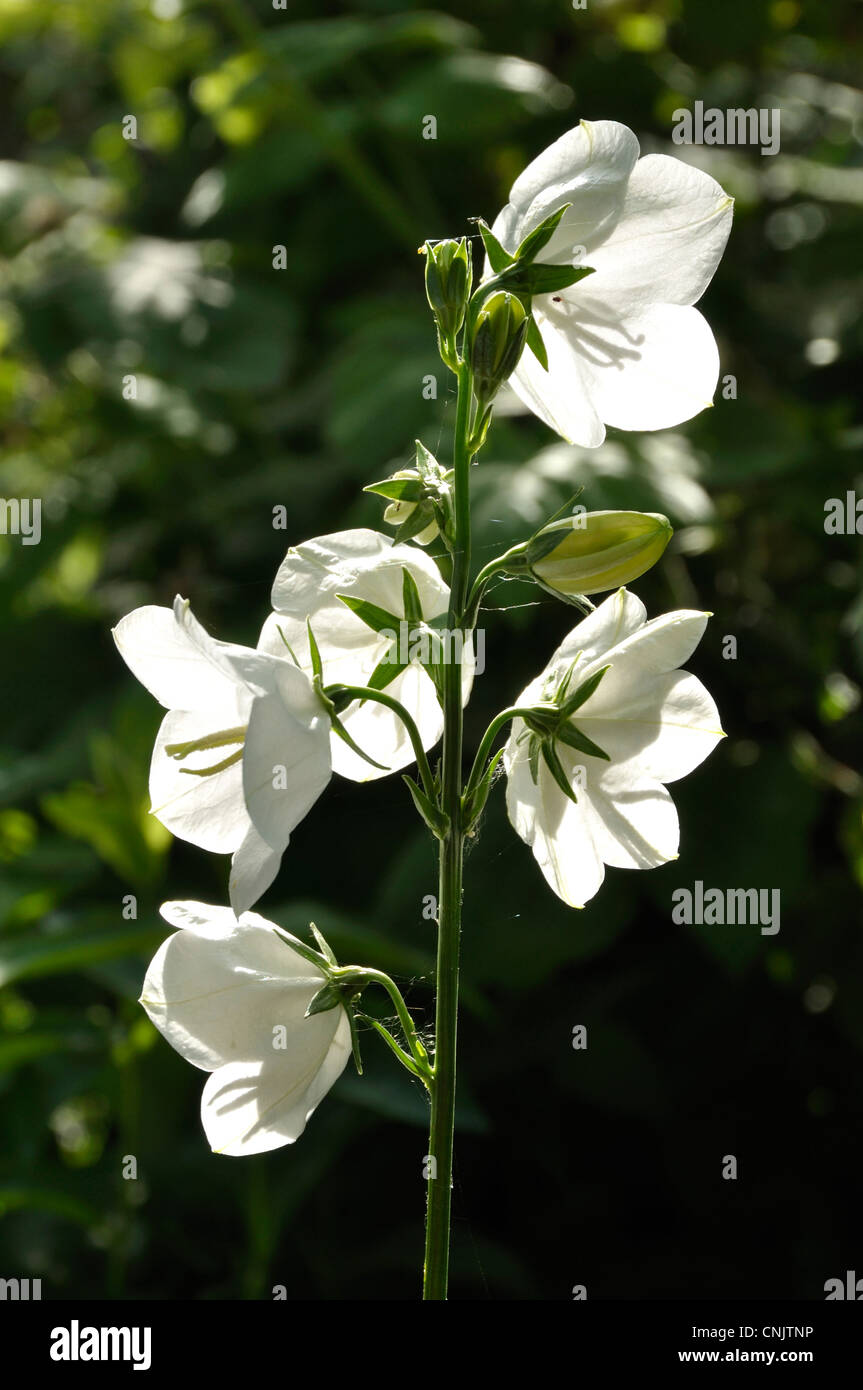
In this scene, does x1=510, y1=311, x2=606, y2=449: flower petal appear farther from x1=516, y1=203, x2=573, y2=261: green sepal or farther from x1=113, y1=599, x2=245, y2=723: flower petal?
x1=113, y1=599, x2=245, y2=723: flower petal

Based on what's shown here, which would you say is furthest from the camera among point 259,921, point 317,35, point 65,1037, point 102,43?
point 102,43

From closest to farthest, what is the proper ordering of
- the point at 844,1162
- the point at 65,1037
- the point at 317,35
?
1. the point at 65,1037
2. the point at 844,1162
3. the point at 317,35

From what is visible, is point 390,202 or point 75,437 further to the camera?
point 75,437

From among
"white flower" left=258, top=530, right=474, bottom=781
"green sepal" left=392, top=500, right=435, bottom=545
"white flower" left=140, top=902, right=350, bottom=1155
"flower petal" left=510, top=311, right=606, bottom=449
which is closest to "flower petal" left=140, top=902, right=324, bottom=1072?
"white flower" left=140, top=902, right=350, bottom=1155

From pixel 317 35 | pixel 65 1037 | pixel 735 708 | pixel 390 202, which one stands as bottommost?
pixel 65 1037
